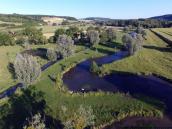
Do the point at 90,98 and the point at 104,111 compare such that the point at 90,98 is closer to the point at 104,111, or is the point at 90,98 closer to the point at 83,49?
the point at 104,111

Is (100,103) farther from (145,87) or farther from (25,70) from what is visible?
(25,70)

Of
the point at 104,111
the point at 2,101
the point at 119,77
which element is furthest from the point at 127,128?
the point at 119,77

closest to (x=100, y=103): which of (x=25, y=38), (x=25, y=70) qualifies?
(x=25, y=70)

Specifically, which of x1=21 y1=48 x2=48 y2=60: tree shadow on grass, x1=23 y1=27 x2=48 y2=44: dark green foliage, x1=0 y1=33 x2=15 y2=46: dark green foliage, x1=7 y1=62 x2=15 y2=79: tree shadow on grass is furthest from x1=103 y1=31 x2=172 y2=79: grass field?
x1=0 y1=33 x2=15 y2=46: dark green foliage

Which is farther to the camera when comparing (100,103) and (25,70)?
(25,70)

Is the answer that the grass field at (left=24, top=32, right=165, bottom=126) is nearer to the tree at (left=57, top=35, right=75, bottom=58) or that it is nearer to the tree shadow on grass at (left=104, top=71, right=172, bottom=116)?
the tree shadow on grass at (left=104, top=71, right=172, bottom=116)

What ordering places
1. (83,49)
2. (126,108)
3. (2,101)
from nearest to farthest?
(126,108) < (2,101) < (83,49)
